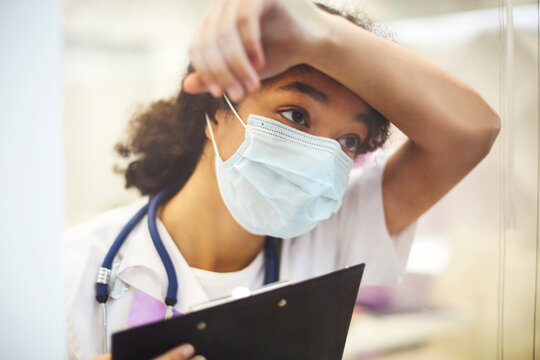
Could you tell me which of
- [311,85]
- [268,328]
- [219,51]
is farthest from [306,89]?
[268,328]

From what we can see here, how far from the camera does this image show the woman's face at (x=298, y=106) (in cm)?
73

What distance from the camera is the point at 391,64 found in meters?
0.73

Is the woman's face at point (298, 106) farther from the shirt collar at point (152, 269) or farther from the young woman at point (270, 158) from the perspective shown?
the shirt collar at point (152, 269)

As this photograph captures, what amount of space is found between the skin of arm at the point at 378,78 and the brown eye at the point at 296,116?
94mm

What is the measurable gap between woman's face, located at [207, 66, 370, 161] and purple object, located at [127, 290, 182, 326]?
1.13ft

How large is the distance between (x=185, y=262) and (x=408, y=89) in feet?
2.01

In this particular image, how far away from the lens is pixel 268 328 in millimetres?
659

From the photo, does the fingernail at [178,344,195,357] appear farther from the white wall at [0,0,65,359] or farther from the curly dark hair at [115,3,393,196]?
the curly dark hair at [115,3,393,196]

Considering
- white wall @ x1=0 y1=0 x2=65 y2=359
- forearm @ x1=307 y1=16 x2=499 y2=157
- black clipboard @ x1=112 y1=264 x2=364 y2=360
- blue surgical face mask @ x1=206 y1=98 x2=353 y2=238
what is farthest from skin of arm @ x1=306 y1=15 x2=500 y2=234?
white wall @ x1=0 y1=0 x2=65 y2=359

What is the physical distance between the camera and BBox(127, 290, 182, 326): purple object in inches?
30.3

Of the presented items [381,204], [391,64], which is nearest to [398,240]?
[381,204]

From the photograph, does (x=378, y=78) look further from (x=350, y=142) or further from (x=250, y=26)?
(x=250, y=26)

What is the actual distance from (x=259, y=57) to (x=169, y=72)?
329 millimetres

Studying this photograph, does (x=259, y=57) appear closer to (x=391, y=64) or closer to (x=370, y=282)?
(x=391, y=64)
